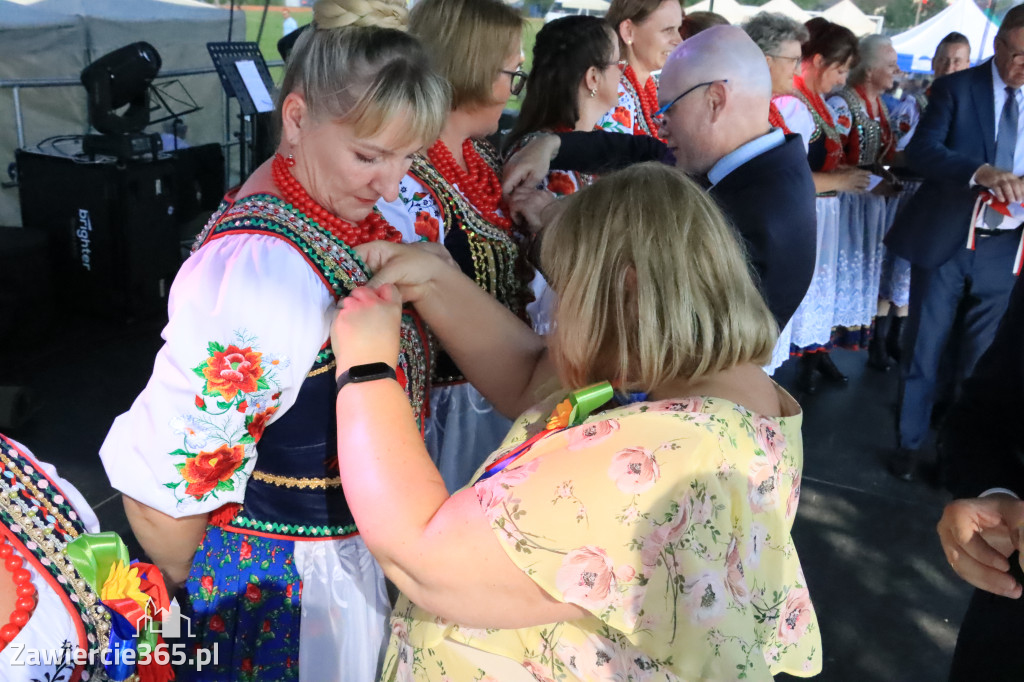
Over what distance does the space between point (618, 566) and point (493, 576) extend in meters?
0.14

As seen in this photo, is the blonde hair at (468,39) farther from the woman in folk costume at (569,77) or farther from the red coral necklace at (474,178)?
the woman in folk costume at (569,77)

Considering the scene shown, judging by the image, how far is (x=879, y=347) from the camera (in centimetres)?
509

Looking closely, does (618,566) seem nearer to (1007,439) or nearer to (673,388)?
(673,388)

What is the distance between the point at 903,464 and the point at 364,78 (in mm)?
3290

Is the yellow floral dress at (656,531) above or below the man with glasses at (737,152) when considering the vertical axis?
below

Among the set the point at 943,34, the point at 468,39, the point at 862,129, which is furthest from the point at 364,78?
the point at 943,34

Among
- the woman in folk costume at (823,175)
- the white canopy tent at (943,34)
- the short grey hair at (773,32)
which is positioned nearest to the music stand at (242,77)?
the short grey hair at (773,32)

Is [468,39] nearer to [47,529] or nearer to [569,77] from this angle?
[569,77]

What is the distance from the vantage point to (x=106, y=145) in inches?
184

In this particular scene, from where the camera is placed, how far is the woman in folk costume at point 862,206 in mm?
4711

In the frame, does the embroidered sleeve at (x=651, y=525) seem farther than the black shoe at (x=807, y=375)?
No

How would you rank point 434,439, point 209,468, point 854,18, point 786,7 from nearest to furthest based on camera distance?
point 209,468
point 434,439
point 786,7
point 854,18

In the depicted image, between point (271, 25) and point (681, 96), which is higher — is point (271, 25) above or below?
above

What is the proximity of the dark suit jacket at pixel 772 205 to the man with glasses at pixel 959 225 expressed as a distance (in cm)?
171
